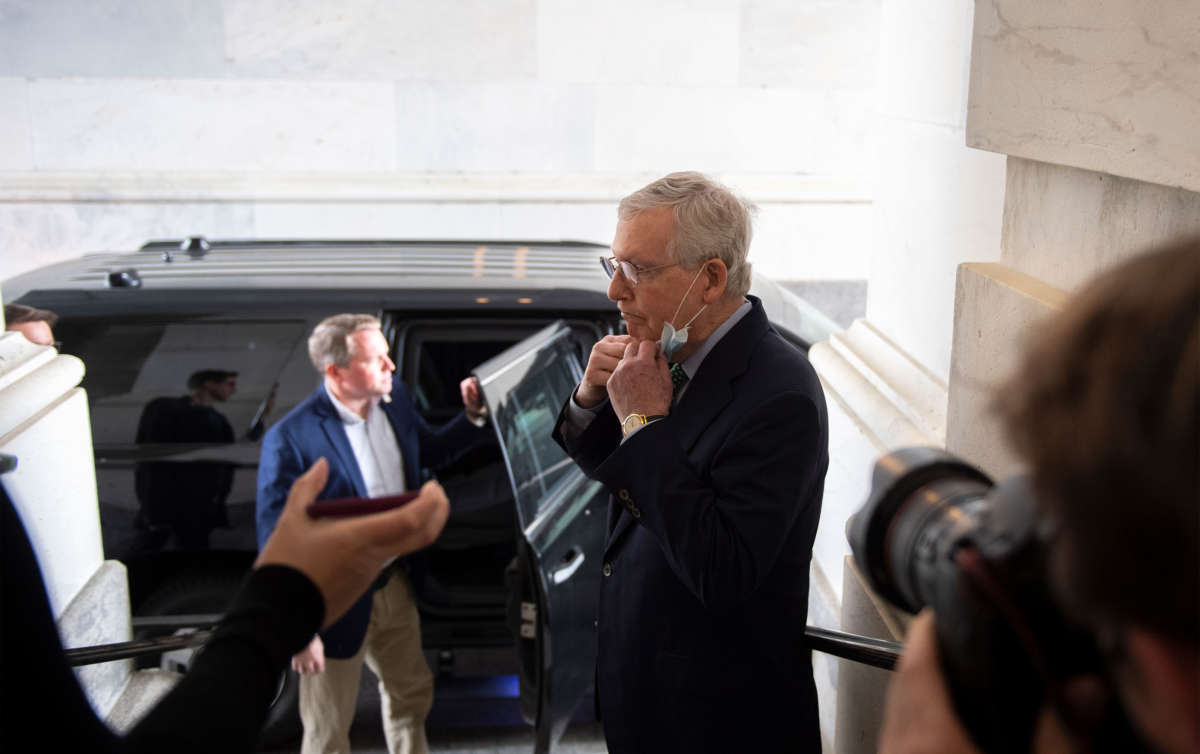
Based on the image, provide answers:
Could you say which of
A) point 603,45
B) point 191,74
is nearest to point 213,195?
point 191,74

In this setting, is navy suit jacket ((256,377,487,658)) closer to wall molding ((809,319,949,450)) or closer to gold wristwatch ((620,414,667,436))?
wall molding ((809,319,949,450))

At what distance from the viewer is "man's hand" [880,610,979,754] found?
921 mm

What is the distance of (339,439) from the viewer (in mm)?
3949

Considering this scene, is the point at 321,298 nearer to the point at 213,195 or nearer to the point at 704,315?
the point at 704,315

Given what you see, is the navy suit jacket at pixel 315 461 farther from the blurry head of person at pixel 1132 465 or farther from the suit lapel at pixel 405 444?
the blurry head of person at pixel 1132 465

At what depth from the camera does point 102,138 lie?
9.26 m

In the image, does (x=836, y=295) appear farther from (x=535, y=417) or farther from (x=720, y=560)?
(x=720, y=560)

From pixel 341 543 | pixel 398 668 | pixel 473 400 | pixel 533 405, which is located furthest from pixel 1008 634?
pixel 398 668

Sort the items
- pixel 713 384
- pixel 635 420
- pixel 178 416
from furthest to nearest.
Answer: pixel 178 416, pixel 713 384, pixel 635 420

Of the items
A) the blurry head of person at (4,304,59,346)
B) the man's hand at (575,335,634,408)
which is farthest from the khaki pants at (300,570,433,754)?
the man's hand at (575,335,634,408)

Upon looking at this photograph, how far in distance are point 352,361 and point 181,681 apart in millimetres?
2795

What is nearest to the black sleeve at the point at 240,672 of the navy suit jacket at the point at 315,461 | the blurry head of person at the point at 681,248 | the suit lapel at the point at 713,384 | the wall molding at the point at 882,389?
the suit lapel at the point at 713,384

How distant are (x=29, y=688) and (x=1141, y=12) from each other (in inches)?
69.7

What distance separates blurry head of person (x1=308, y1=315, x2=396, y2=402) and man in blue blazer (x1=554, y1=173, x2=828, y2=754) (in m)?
1.61
